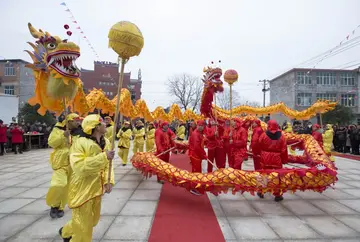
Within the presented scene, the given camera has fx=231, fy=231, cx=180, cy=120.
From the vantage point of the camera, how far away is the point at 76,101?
4785 mm

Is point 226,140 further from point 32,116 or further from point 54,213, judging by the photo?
point 32,116

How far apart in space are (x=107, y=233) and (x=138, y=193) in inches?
69.4

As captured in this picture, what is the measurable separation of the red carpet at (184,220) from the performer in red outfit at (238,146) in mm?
1284

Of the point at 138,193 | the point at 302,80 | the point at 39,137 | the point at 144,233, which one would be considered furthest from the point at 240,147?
the point at 302,80

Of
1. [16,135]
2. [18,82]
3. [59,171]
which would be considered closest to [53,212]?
[59,171]

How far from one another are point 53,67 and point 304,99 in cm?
3005

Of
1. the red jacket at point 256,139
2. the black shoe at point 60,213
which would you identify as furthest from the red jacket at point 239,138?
the black shoe at point 60,213

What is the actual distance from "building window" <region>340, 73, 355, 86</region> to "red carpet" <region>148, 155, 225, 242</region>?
31.1 metres

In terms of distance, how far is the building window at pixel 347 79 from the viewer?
2802 centimetres

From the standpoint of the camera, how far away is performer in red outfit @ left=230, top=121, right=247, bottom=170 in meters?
5.35

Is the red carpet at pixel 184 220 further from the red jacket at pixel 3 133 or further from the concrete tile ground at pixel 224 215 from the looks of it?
the red jacket at pixel 3 133

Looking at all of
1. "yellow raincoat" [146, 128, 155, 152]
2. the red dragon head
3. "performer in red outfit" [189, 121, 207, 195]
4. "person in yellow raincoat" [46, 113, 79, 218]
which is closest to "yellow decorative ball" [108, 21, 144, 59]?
"person in yellow raincoat" [46, 113, 79, 218]

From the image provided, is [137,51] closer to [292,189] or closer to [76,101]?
[76,101]

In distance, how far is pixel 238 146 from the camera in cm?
538
